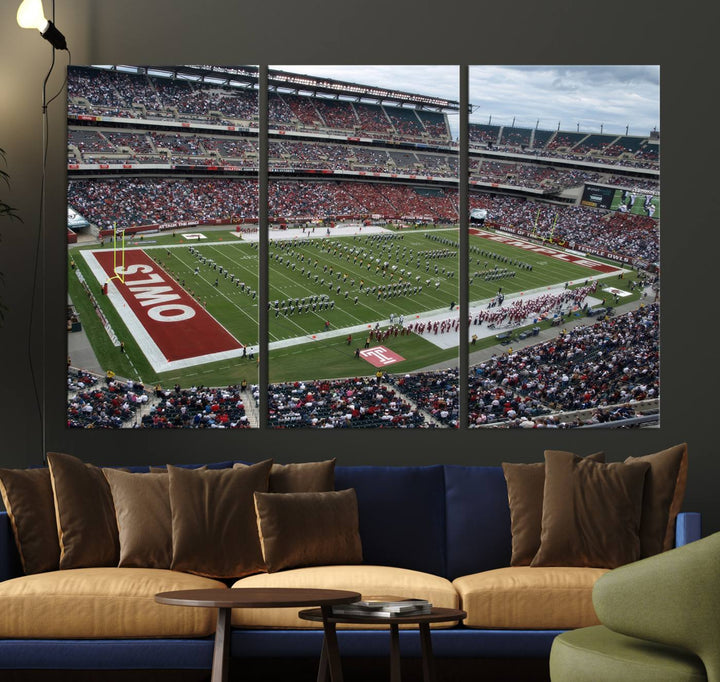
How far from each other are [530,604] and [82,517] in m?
1.87

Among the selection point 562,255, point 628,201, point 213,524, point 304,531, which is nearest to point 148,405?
point 213,524

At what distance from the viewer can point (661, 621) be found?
247 centimetres

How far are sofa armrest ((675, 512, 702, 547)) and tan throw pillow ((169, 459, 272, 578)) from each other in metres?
1.74

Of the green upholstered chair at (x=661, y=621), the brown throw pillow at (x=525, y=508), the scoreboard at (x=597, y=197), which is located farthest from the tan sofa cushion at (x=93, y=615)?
the scoreboard at (x=597, y=197)

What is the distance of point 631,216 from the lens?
5.64 meters

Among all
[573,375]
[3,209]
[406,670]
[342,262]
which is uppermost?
[3,209]

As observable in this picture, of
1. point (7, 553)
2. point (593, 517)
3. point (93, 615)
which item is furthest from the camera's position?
point (593, 517)

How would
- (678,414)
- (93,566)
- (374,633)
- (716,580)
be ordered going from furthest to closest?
(678,414), (93,566), (374,633), (716,580)

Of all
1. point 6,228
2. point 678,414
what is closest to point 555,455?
point 678,414

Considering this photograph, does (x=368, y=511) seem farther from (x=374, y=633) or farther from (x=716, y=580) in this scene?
(x=716, y=580)

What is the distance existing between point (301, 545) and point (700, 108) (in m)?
3.43

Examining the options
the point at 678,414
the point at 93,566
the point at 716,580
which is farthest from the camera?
the point at 678,414

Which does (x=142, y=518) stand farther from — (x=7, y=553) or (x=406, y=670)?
(x=406, y=670)

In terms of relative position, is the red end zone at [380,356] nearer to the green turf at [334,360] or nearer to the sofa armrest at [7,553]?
the green turf at [334,360]
